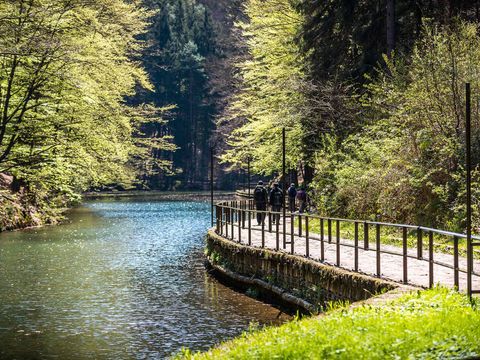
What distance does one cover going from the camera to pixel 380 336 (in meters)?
9.27

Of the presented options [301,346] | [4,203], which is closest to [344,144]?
[4,203]

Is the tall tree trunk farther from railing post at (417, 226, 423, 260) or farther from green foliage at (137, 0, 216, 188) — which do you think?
green foliage at (137, 0, 216, 188)

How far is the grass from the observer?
871 centimetres

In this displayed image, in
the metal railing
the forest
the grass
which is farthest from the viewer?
the forest

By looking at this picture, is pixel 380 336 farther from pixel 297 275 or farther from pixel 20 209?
pixel 20 209

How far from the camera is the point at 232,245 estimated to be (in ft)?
81.0

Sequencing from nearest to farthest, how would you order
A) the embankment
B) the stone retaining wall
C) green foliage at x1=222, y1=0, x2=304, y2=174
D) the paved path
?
the paved path → the stone retaining wall → green foliage at x1=222, y1=0, x2=304, y2=174 → the embankment

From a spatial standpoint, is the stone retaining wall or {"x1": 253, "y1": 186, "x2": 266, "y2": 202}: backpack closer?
the stone retaining wall

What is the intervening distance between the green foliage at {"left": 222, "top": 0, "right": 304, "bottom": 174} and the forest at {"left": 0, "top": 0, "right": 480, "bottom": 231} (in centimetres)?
11

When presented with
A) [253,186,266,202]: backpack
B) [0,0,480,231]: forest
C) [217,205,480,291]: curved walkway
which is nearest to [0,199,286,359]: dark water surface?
[217,205,480,291]: curved walkway

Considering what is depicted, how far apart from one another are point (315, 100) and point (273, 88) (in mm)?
3715

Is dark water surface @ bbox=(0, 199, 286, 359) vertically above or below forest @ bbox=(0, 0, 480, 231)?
below

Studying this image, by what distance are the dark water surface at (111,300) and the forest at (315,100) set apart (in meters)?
3.57

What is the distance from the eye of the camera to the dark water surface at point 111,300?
15.8 meters
